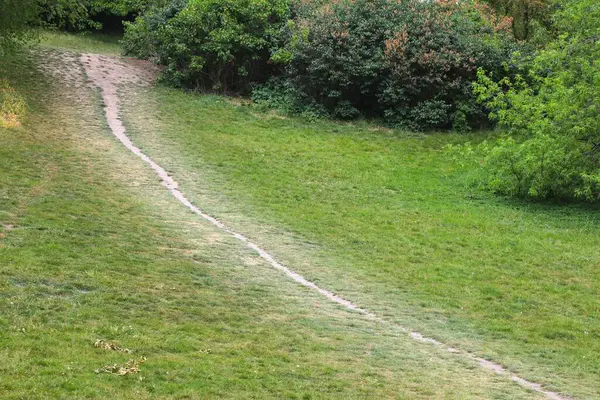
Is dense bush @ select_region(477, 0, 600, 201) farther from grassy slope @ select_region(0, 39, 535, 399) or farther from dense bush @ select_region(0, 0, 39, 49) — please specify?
dense bush @ select_region(0, 0, 39, 49)

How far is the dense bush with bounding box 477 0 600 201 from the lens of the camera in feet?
66.4

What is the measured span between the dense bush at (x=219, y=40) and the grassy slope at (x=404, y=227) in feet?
5.82

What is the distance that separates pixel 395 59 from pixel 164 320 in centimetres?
1887

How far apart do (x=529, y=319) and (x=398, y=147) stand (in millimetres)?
13987

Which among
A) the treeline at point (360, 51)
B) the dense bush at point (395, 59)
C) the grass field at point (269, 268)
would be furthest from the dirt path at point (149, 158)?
the dense bush at point (395, 59)

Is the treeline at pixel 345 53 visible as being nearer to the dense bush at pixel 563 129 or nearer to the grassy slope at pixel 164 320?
the dense bush at pixel 563 129

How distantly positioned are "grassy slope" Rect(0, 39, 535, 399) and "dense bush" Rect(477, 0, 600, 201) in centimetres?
871

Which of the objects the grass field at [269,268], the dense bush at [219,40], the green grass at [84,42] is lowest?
the grass field at [269,268]

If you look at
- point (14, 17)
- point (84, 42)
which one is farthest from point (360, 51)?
point (84, 42)

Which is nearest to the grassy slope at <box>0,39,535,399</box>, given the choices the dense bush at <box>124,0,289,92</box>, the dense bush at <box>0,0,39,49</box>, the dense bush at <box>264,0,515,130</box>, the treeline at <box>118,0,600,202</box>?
the dense bush at <box>0,0,39,49</box>

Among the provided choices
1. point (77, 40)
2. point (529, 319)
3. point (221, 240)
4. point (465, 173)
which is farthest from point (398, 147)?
point (77, 40)

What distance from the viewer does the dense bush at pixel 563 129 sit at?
20234 mm

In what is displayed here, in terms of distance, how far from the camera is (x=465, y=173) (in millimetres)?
24219

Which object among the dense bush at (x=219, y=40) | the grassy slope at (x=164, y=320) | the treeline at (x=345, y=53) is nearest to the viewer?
the grassy slope at (x=164, y=320)
